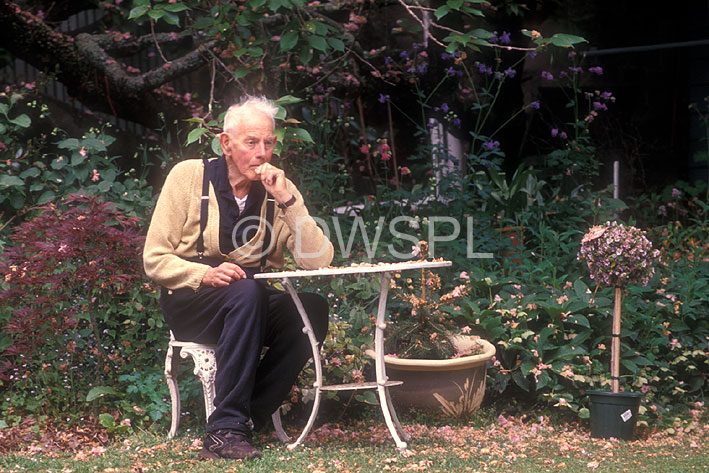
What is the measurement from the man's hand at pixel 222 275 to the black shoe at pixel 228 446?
62 centimetres

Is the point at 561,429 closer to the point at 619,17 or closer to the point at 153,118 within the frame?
the point at 153,118

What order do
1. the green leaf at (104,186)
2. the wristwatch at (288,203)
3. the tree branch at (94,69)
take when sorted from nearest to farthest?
1. the wristwatch at (288,203)
2. the green leaf at (104,186)
3. the tree branch at (94,69)

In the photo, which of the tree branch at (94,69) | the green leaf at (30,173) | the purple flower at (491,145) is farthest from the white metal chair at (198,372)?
the tree branch at (94,69)

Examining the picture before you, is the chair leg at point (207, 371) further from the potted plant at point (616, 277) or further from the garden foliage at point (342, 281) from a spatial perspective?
the potted plant at point (616, 277)

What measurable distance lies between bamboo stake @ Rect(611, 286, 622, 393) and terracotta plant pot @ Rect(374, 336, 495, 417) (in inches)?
23.2

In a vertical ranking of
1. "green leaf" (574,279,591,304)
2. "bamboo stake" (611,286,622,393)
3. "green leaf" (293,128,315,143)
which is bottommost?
"bamboo stake" (611,286,622,393)

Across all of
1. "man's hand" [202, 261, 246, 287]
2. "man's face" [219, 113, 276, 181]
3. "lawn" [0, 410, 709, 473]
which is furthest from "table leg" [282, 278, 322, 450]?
"man's face" [219, 113, 276, 181]

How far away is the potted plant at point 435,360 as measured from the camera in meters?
4.21

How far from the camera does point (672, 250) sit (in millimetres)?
5969

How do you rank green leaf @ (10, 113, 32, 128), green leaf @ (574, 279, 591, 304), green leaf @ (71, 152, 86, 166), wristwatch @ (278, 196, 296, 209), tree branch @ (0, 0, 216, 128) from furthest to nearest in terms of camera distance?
tree branch @ (0, 0, 216, 128) → green leaf @ (10, 113, 32, 128) → green leaf @ (71, 152, 86, 166) → green leaf @ (574, 279, 591, 304) → wristwatch @ (278, 196, 296, 209)

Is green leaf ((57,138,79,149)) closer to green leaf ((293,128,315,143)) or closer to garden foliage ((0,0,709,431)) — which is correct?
garden foliage ((0,0,709,431))

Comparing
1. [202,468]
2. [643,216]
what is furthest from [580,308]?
[643,216]

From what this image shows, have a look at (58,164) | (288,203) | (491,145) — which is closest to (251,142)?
(288,203)

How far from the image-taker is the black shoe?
11.3 feet
